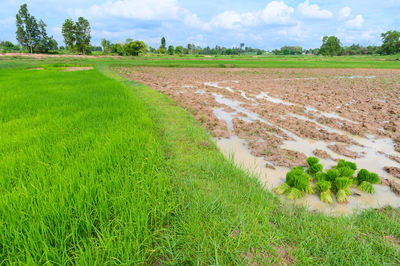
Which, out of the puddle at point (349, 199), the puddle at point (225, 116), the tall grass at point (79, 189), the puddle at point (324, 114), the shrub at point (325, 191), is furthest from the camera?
the puddle at point (324, 114)

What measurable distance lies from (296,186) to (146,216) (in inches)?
78.6

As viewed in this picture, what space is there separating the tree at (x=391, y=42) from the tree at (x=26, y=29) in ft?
341

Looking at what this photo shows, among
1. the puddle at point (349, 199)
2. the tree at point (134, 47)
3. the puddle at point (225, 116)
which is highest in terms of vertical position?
the tree at point (134, 47)

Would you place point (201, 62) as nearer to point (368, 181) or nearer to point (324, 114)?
point (324, 114)

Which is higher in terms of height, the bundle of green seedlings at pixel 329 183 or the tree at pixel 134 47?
the tree at pixel 134 47

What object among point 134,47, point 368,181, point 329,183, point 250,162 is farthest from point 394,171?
point 134,47

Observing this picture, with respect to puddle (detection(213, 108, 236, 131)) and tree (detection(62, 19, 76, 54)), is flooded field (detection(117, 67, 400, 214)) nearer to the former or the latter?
puddle (detection(213, 108, 236, 131))

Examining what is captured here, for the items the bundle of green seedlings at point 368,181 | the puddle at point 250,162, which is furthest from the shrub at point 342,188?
the puddle at point 250,162

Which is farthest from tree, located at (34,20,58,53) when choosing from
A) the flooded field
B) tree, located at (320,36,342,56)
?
tree, located at (320,36,342,56)

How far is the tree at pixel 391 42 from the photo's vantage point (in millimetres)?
62547

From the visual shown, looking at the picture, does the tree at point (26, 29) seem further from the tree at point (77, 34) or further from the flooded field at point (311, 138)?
the flooded field at point (311, 138)

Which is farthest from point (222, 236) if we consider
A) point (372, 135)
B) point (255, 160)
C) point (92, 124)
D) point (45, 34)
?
point (45, 34)

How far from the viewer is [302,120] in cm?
583

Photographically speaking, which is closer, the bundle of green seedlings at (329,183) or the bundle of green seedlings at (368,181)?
the bundle of green seedlings at (329,183)
